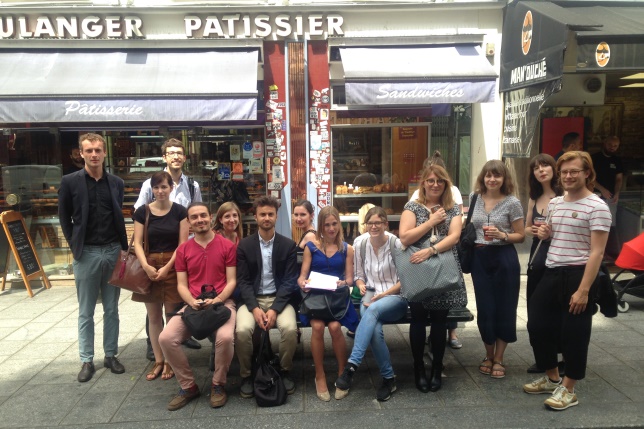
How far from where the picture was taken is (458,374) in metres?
4.40

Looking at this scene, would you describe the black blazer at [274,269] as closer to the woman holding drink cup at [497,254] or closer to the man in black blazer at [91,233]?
the man in black blazer at [91,233]

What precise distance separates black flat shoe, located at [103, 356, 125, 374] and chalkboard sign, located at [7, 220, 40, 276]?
342cm

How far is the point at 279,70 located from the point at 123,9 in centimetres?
232

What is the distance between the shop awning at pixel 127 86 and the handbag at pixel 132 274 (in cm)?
269

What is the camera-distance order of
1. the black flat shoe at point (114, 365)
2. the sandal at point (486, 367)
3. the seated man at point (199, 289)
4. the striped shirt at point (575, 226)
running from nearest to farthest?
the striped shirt at point (575, 226) → the seated man at point (199, 289) → the sandal at point (486, 367) → the black flat shoe at point (114, 365)

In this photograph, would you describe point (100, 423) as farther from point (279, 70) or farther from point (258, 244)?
point (279, 70)

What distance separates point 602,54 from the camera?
5.69m

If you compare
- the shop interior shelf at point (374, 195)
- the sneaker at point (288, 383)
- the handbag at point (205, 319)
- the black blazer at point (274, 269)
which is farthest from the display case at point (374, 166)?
the handbag at point (205, 319)

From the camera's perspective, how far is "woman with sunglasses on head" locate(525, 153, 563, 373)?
13.6 ft

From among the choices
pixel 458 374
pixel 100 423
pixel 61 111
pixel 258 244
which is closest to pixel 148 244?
pixel 258 244

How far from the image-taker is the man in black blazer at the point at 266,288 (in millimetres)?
4035

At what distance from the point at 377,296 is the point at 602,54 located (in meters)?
3.88

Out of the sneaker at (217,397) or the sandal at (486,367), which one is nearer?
the sneaker at (217,397)

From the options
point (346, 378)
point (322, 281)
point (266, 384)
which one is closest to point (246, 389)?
point (266, 384)
